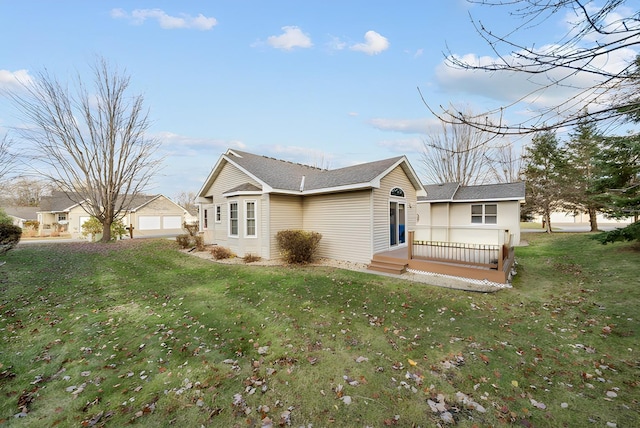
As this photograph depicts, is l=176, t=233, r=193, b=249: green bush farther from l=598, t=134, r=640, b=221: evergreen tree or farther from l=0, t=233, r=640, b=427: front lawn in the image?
l=598, t=134, r=640, b=221: evergreen tree

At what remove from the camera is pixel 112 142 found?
1750 cm

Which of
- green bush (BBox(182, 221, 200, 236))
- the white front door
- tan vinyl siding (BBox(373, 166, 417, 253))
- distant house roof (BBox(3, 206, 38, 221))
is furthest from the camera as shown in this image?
distant house roof (BBox(3, 206, 38, 221))

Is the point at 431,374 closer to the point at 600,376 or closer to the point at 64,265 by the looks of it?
the point at 600,376

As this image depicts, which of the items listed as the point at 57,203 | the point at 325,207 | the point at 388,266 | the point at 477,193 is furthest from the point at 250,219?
the point at 57,203

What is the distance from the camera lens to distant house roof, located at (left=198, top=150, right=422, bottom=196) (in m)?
11.1

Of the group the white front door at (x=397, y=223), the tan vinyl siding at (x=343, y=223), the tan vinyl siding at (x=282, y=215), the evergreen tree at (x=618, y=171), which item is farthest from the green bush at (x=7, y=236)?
the evergreen tree at (x=618, y=171)

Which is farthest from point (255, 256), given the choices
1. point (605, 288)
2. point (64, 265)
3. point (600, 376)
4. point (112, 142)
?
point (112, 142)

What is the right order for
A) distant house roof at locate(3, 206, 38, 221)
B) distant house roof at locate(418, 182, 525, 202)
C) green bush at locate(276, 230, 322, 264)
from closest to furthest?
1. green bush at locate(276, 230, 322, 264)
2. distant house roof at locate(418, 182, 525, 202)
3. distant house roof at locate(3, 206, 38, 221)

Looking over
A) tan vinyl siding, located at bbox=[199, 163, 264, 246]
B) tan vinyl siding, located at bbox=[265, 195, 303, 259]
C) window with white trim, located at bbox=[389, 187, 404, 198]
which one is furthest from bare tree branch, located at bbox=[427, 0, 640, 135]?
tan vinyl siding, located at bbox=[199, 163, 264, 246]

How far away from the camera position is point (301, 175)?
49.3 feet

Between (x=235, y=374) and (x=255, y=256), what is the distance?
853cm

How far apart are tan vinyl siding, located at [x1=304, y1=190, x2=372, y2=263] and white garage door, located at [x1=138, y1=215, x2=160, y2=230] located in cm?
2771

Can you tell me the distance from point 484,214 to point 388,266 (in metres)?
10.2

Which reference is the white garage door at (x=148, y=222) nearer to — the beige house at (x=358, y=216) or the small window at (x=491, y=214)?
the beige house at (x=358, y=216)
